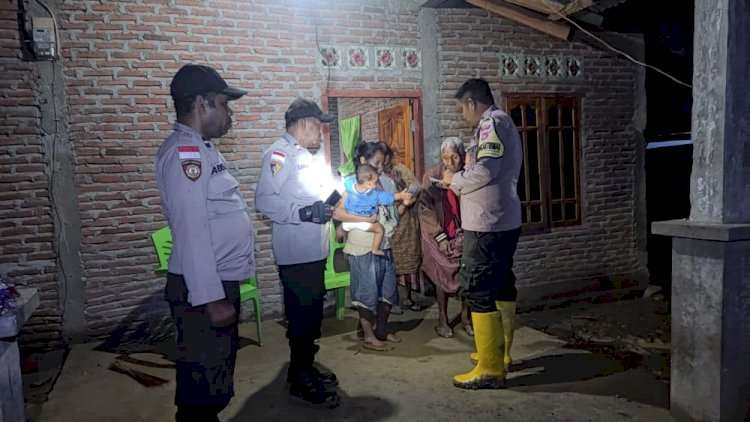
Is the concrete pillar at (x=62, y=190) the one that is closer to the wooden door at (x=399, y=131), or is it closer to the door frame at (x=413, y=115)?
the door frame at (x=413, y=115)

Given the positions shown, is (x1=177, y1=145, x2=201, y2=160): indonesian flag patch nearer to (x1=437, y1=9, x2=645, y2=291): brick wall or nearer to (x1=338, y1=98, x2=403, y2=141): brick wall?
(x1=437, y1=9, x2=645, y2=291): brick wall

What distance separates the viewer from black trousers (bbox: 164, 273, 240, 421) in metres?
2.35

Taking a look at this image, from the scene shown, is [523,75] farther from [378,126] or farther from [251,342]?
[251,342]

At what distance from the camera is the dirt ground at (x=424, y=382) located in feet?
11.5

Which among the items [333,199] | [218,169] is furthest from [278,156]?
[218,169]

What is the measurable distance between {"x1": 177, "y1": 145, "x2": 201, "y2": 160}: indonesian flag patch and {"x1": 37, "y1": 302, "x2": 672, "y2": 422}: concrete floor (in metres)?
1.99

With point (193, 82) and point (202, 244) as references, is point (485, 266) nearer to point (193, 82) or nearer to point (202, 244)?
point (202, 244)

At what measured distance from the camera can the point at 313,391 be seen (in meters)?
3.58

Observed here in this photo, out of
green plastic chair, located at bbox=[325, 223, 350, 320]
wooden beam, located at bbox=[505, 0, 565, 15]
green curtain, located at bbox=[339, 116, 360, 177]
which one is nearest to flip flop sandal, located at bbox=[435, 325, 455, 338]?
green plastic chair, located at bbox=[325, 223, 350, 320]

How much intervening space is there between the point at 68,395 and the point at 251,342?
161 centimetres

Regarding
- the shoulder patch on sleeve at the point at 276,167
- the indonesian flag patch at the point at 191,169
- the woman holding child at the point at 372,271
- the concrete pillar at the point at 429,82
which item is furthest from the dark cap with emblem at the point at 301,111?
the concrete pillar at the point at 429,82

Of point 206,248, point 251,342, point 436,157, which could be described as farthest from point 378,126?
point 206,248

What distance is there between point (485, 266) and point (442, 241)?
1447mm

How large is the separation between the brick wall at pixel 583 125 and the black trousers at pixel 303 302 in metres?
3.65
